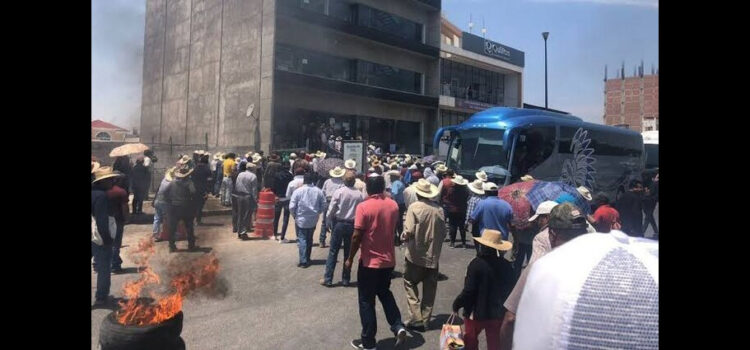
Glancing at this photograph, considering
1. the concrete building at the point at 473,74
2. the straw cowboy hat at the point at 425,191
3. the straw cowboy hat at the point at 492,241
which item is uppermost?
the concrete building at the point at 473,74

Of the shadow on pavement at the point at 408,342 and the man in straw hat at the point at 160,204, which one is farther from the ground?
the man in straw hat at the point at 160,204

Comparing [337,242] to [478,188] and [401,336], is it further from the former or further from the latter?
[478,188]

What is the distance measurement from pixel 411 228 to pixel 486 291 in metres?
1.31

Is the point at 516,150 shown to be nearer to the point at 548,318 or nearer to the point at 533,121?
the point at 533,121

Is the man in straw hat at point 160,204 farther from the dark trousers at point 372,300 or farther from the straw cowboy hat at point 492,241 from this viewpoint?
the straw cowboy hat at point 492,241

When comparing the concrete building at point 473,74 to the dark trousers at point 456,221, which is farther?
the concrete building at point 473,74

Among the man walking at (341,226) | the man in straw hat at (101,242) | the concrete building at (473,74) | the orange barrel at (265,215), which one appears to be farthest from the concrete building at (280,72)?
the man walking at (341,226)

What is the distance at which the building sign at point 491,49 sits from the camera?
3155cm

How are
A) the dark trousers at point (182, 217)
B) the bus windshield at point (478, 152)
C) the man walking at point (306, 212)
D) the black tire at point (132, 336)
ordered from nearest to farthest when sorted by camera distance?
1. the black tire at point (132, 336)
2. the man walking at point (306, 212)
3. the dark trousers at point (182, 217)
4. the bus windshield at point (478, 152)

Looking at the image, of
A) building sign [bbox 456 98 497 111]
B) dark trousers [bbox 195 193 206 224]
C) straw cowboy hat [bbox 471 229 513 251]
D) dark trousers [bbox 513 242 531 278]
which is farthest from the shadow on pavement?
building sign [bbox 456 98 497 111]

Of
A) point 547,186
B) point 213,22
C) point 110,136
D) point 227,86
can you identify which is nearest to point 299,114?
point 227,86

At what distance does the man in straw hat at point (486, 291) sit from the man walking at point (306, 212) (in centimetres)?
376

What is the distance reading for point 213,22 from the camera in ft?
61.8
